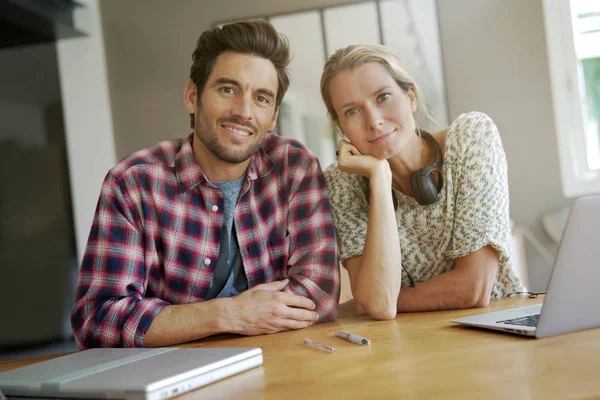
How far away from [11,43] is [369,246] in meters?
3.17

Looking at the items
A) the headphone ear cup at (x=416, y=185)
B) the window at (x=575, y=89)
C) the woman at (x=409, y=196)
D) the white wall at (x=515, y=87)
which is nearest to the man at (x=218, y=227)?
the woman at (x=409, y=196)

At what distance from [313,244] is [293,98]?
248 centimetres

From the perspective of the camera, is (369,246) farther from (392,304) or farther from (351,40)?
(351,40)

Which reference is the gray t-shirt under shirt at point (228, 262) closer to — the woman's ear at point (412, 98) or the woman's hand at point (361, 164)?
the woman's hand at point (361, 164)

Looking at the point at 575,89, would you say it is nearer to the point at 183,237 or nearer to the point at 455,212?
the point at 455,212

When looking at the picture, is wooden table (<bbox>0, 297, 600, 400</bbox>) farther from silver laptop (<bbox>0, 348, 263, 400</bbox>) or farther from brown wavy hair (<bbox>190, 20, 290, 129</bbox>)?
brown wavy hair (<bbox>190, 20, 290, 129</bbox>)

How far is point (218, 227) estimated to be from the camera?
166cm

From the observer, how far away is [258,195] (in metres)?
1.73

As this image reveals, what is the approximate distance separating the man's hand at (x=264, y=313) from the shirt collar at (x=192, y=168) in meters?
0.39

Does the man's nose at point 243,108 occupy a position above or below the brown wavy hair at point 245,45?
below

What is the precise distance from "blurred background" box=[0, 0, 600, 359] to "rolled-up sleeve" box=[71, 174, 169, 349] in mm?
2467

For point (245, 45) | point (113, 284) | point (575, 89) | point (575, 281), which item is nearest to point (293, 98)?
point (575, 89)

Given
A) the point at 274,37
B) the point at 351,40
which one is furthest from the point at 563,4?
the point at 274,37

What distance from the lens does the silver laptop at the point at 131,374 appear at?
2.57ft
